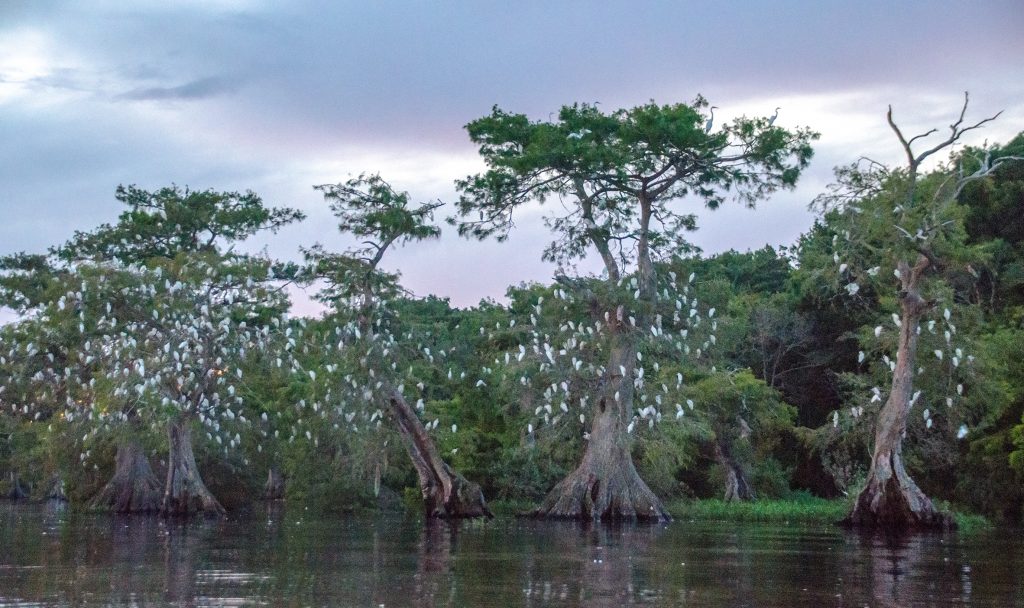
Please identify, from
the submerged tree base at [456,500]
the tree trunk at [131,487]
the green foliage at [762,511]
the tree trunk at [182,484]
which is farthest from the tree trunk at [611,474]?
the tree trunk at [131,487]

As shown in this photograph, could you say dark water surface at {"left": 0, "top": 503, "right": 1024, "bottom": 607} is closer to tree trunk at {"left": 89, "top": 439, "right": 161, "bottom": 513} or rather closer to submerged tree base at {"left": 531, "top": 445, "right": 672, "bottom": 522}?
submerged tree base at {"left": 531, "top": 445, "right": 672, "bottom": 522}

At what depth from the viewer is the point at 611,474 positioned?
1670 inches

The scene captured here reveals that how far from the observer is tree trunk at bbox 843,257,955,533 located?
35.9m

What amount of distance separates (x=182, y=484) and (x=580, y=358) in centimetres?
1633

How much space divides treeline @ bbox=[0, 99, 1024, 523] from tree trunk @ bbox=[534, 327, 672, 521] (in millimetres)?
78

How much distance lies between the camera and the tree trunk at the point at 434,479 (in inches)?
1713

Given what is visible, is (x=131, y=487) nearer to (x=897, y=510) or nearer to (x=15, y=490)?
(x=897, y=510)

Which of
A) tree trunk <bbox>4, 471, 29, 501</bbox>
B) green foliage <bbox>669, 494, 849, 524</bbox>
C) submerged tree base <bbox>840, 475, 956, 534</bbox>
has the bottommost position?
tree trunk <bbox>4, 471, 29, 501</bbox>

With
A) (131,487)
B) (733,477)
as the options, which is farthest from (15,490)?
(733,477)

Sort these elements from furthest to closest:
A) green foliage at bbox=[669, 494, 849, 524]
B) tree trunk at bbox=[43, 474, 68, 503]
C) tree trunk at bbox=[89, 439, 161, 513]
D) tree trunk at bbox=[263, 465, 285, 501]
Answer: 1. tree trunk at bbox=[263, 465, 285, 501]
2. tree trunk at bbox=[43, 474, 68, 503]
3. tree trunk at bbox=[89, 439, 161, 513]
4. green foliage at bbox=[669, 494, 849, 524]

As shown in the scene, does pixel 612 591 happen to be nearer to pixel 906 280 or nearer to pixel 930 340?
pixel 906 280

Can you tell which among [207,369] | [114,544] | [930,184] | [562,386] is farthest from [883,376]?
[114,544]

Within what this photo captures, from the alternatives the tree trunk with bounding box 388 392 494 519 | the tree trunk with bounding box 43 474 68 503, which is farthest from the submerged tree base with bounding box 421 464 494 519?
the tree trunk with bounding box 43 474 68 503

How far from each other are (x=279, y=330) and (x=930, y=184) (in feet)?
81.3
